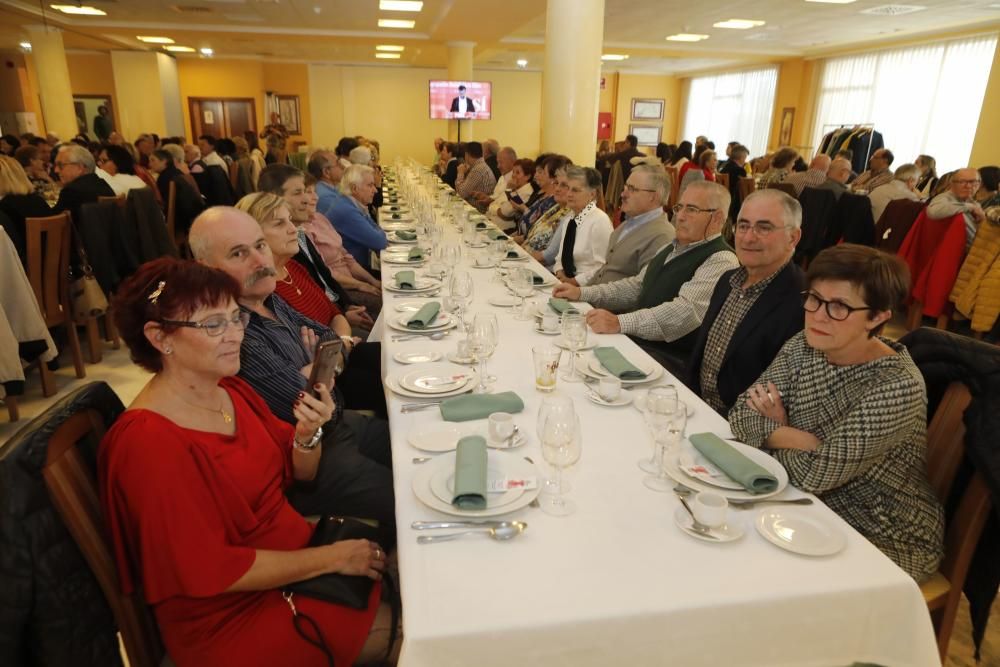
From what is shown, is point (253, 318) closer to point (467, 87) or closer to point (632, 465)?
point (632, 465)

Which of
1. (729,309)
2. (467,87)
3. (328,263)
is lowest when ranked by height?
(328,263)

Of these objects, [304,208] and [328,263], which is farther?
[328,263]

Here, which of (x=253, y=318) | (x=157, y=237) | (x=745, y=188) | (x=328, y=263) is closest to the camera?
(x=253, y=318)

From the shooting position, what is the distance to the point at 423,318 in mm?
2459

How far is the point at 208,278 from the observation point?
1364 mm

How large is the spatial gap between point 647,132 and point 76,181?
17999 mm

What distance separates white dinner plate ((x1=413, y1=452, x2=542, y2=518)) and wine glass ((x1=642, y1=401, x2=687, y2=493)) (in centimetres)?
27

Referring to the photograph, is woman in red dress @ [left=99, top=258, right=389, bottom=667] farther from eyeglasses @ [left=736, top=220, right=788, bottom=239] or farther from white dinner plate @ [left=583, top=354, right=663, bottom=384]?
eyeglasses @ [left=736, top=220, right=788, bottom=239]

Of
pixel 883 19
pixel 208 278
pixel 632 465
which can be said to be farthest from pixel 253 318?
pixel 883 19

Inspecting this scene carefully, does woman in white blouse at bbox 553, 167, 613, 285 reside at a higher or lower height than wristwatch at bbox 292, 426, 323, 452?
higher

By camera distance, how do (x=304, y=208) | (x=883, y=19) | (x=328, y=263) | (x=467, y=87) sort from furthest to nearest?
(x=467, y=87) → (x=883, y=19) → (x=328, y=263) → (x=304, y=208)

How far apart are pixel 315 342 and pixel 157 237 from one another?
10.0ft

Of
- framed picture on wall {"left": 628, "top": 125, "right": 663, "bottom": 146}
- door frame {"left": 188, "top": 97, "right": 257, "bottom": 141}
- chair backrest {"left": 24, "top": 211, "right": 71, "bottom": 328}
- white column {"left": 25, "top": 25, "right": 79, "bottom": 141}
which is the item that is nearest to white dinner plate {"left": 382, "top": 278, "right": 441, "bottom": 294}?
chair backrest {"left": 24, "top": 211, "right": 71, "bottom": 328}

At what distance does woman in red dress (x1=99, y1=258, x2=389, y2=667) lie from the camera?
1.16 metres
